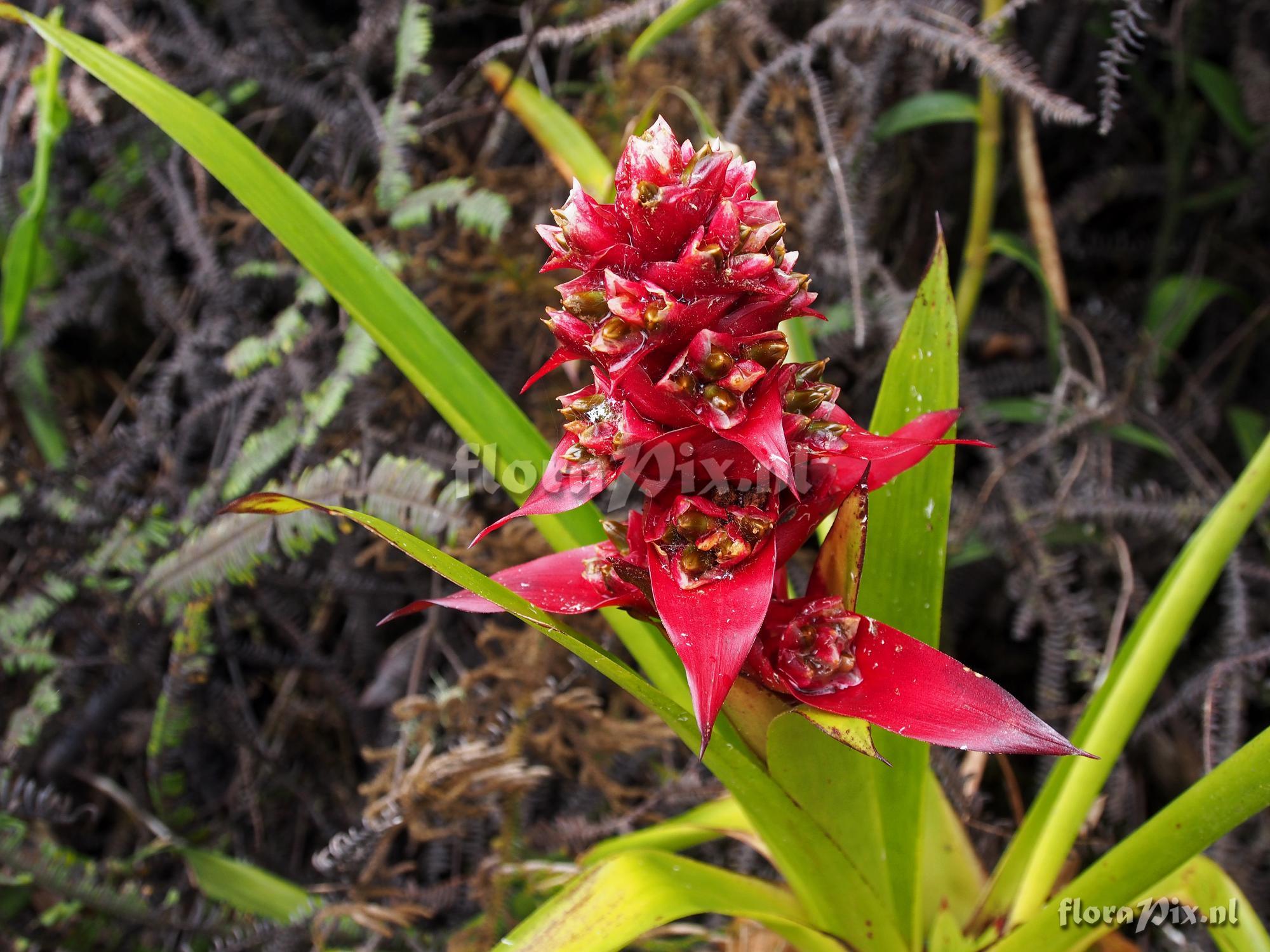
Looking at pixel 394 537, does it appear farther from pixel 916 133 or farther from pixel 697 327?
pixel 916 133

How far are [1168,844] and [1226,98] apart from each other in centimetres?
139

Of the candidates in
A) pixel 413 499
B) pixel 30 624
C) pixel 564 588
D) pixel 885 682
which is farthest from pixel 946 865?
pixel 30 624

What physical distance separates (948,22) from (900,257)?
430 mm

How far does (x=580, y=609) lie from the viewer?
2.02 ft

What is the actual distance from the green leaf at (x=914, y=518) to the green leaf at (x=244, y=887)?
2.78 ft

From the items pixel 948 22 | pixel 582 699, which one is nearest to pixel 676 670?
pixel 582 699

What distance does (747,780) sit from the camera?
0.65 meters

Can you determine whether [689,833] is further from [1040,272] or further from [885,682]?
[1040,272]

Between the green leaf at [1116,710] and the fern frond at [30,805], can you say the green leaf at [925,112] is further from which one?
the fern frond at [30,805]

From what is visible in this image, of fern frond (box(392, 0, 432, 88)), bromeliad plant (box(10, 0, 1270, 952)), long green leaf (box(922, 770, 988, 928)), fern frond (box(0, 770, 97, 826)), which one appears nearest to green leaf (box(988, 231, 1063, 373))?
bromeliad plant (box(10, 0, 1270, 952))

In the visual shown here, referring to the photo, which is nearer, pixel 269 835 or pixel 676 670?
pixel 676 670

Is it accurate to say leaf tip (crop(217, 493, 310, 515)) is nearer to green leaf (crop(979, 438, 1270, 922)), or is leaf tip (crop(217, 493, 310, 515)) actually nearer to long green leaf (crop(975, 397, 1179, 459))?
green leaf (crop(979, 438, 1270, 922))

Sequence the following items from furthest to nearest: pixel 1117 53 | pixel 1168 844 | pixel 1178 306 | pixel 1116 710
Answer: pixel 1178 306 < pixel 1117 53 < pixel 1116 710 < pixel 1168 844

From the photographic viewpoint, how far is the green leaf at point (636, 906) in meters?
0.64
